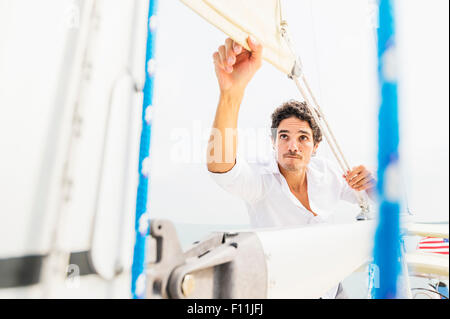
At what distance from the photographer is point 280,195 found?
1.48m

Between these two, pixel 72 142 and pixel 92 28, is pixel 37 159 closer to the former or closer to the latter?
pixel 72 142

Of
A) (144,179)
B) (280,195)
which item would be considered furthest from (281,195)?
(144,179)

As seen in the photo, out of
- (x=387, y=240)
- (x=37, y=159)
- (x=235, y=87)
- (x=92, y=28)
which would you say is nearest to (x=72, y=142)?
(x=37, y=159)

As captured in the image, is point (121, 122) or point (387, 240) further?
point (121, 122)

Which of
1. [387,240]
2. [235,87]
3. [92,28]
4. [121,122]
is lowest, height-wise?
[387,240]

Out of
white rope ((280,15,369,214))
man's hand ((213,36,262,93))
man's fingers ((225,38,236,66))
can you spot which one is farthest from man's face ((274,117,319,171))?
man's fingers ((225,38,236,66))

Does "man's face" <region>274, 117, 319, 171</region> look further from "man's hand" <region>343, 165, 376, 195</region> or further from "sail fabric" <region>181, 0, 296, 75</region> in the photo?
"sail fabric" <region>181, 0, 296, 75</region>

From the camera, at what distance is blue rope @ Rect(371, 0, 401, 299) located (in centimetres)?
26

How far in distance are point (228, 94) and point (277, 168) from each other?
2.08ft

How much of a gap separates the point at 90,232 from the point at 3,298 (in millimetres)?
94

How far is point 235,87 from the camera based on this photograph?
1046mm

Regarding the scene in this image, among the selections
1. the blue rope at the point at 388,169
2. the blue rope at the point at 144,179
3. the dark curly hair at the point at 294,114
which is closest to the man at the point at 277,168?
the dark curly hair at the point at 294,114

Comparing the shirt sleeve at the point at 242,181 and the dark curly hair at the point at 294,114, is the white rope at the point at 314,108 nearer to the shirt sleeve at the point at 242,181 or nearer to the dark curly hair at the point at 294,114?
the shirt sleeve at the point at 242,181

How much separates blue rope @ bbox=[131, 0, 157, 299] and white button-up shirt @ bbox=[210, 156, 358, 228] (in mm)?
892
